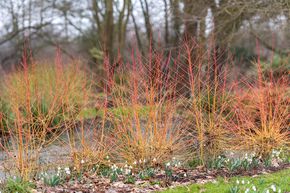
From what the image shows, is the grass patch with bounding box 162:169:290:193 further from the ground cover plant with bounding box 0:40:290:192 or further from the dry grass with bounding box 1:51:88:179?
the dry grass with bounding box 1:51:88:179

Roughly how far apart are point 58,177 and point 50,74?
258 inches

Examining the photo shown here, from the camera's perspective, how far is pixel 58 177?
535 cm

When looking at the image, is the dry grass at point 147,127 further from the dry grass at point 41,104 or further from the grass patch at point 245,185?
the grass patch at point 245,185

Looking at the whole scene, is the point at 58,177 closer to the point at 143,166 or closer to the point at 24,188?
the point at 24,188

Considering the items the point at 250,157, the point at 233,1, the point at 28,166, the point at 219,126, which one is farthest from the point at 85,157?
the point at 233,1

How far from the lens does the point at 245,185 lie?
511cm

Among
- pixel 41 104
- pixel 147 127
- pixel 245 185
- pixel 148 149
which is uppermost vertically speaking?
pixel 41 104

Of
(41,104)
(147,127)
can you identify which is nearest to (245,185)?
(147,127)

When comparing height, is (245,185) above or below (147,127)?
below

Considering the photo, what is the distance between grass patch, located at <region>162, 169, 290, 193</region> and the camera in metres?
4.98

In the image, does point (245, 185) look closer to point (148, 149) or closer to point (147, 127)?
point (148, 149)

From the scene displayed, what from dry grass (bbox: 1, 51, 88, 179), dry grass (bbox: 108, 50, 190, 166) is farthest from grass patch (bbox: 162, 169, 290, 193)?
dry grass (bbox: 1, 51, 88, 179)

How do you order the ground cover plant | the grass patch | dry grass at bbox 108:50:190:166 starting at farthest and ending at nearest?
1. dry grass at bbox 108:50:190:166
2. the ground cover plant
3. the grass patch

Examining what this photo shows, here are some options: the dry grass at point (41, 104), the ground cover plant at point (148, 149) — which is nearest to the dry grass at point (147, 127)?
the ground cover plant at point (148, 149)
